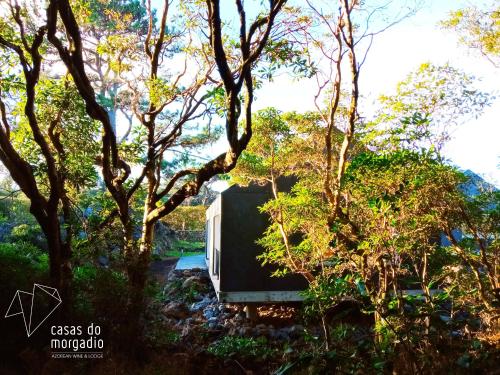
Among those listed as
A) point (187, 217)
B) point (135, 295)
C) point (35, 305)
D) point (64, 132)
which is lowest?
point (35, 305)

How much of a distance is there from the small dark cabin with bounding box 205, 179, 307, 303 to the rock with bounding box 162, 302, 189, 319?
165cm

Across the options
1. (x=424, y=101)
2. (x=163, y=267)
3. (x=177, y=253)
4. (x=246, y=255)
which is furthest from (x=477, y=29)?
(x=177, y=253)

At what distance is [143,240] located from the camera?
18.0 ft

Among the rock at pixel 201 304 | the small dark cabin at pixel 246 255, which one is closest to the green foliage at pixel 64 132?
the small dark cabin at pixel 246 255

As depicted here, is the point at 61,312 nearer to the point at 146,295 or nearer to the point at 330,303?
the point at 146,295

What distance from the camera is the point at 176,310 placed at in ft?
34.0

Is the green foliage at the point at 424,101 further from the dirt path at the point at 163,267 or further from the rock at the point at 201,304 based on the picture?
the dirt path at the point at 163,267

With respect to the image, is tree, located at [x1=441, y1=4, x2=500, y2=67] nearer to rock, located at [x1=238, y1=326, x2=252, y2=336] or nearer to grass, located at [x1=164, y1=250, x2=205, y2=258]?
rock, located at [x1=238, y1=326, x2=252, y2=336]

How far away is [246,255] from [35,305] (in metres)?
5.40

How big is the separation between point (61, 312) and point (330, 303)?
11.1 ft

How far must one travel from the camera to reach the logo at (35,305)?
473cm

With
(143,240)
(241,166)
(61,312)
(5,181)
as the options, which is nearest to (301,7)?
(241,166)

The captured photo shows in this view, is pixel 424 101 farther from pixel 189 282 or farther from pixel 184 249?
pixel 184 249

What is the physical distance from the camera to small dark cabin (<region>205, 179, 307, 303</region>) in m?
9.32
